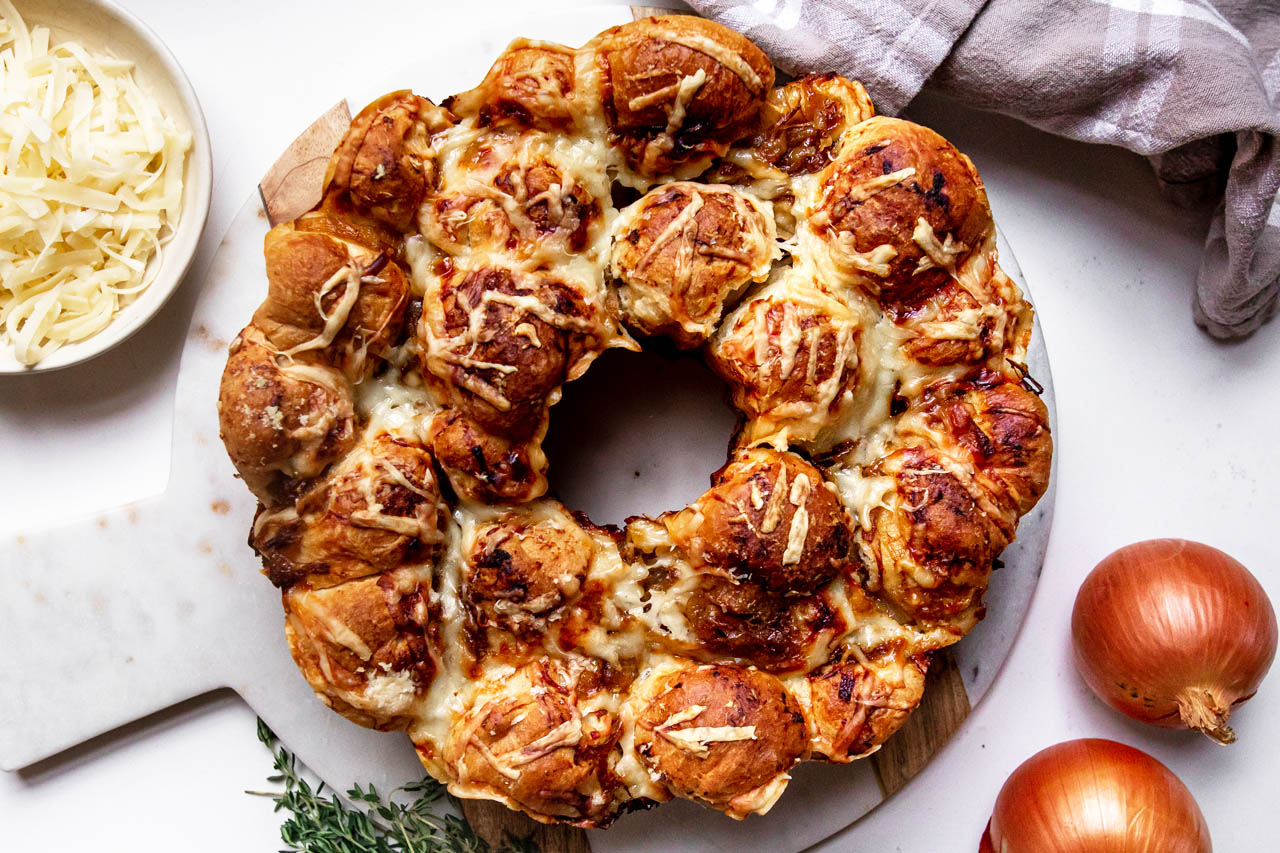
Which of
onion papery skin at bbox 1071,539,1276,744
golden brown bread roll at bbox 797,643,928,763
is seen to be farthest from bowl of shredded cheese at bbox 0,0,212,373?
onion papery skin at bbox 1071,539,1276,744

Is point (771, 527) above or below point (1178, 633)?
above

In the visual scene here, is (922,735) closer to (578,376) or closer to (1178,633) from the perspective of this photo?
(1178,633)

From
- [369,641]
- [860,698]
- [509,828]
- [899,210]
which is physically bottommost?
[509,828]

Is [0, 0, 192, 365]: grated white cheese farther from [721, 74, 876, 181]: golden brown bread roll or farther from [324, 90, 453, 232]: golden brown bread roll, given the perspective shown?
[721, 74, 876, 181]: golden brown bread roll

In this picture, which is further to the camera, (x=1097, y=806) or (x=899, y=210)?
(x=1097, y=806)

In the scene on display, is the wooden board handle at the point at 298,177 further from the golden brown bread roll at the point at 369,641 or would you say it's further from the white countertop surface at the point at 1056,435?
the golden brown bread roll at the point at 369,641

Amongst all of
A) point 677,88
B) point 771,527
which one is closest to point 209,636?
point 771,527

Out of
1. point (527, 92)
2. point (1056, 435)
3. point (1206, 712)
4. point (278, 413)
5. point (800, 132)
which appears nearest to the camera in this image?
point (278, 413)
